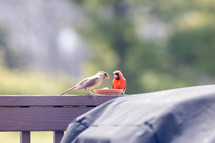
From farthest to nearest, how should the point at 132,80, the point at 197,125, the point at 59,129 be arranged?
the point at 132,80 → the point at 59,129 → the point at 197,125

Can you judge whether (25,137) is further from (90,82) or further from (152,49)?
(152,49)

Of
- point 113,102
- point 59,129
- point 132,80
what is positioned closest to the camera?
point 113,102

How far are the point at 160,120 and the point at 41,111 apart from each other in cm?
93

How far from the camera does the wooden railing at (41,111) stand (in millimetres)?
1814

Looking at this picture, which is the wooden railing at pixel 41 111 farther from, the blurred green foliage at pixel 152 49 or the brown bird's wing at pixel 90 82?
the blurred green foliage at pixel 152 49

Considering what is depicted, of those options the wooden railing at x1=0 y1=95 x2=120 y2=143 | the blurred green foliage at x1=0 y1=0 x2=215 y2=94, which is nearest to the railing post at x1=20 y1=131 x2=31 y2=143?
the wooden railing at x1=0 y1=95 x2=120 y2=143

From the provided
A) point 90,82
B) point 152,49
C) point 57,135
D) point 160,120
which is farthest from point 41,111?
point 152,49

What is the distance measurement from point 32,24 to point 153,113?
148 feet

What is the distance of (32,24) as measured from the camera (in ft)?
149

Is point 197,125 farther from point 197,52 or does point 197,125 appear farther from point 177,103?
point 197,52

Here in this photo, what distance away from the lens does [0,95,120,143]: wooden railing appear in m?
1.81

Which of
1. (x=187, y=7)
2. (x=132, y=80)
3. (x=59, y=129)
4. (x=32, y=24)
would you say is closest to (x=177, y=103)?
(x=59, y=129)

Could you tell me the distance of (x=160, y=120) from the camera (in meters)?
0.98

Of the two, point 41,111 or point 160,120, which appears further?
point 41,111
